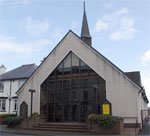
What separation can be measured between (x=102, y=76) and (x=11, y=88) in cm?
1664

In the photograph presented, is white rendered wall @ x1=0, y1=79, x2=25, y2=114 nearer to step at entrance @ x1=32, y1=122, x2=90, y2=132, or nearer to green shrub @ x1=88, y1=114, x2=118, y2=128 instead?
step at entrance @ x1=32, y1=122, x2=90, y2=132

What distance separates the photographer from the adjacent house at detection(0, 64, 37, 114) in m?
28.0

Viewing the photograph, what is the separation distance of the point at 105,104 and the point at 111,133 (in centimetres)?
315

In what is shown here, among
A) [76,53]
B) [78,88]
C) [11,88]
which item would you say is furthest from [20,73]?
[78,88]

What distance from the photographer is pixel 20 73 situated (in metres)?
30.0

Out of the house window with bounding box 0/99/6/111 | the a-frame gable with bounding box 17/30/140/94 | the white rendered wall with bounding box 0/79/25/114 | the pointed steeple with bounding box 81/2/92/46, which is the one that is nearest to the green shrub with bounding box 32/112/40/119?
the a-frame gable with bounding box 17/30/140/94

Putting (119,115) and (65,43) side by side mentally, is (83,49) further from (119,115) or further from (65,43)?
(119,115)

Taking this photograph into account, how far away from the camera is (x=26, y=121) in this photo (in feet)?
59.1

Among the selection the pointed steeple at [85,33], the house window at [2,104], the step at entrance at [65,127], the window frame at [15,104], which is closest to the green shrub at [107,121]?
the step at entrance at [65,127]

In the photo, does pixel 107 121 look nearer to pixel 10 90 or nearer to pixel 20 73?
pixel 10 90

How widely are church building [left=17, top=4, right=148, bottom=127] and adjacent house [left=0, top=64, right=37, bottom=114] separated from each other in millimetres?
6867

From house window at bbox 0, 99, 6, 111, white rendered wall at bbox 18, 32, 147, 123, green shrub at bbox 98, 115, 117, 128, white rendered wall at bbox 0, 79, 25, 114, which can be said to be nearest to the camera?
green shrub at bbox 98, 115, 117, 128

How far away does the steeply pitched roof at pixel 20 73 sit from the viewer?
29.0m

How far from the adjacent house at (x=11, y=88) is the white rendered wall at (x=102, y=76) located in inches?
270
